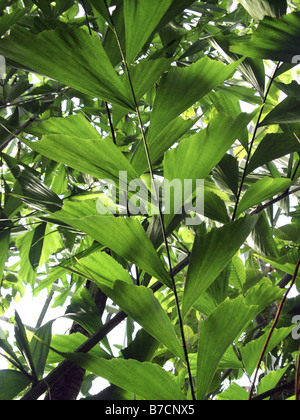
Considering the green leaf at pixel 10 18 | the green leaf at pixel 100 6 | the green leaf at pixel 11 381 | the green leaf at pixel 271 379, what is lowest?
the green leaf at pixel 271 379

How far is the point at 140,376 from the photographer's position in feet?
1.04

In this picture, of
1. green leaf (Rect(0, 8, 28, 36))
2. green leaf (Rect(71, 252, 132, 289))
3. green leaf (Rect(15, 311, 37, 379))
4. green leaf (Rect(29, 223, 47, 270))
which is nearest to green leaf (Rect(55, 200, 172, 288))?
green leaf (Rect(71, 252, 132, 289))

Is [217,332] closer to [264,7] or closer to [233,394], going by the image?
[233,394]

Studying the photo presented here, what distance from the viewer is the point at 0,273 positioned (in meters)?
0.65

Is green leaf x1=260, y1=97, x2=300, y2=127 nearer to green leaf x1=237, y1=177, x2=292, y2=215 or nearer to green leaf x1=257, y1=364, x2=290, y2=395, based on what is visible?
green leaf x1=237, y1=177, x2=292, y2=215

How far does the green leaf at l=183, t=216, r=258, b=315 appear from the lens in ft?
1.02

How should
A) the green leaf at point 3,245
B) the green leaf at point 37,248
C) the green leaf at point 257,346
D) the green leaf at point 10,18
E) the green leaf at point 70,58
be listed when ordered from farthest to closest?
the green leaf at point 37,248, the green leaf at point 3,245, the green leaf at point 10,18, the green leaf at point 257,346, the green leaf at point 70,58

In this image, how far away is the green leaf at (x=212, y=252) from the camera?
312 millimetres

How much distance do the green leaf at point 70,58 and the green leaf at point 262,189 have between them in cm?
14

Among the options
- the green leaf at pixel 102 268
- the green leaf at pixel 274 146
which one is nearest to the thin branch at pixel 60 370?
the green leaf at pixel 102 268

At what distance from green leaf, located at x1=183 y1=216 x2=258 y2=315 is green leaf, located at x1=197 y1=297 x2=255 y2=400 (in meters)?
0.02

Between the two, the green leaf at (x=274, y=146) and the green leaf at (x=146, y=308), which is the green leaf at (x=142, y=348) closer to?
the green leaf at (x=146, y=308)
